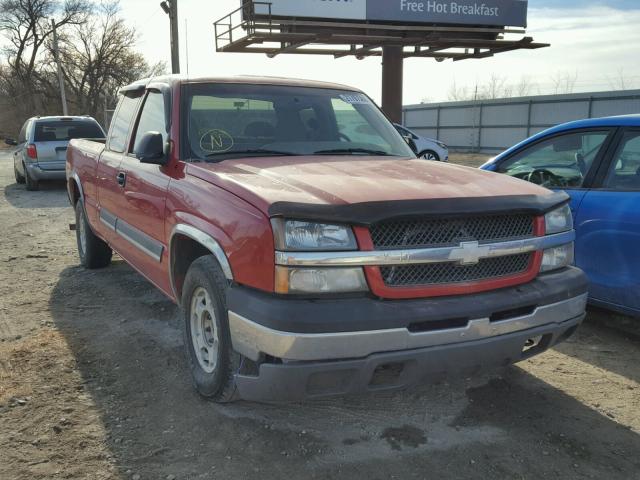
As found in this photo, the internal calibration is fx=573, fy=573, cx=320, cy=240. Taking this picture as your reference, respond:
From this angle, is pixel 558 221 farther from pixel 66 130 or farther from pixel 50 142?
pixel 66 130

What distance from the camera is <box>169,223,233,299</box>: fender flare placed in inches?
109

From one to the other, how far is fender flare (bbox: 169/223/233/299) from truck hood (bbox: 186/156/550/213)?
0.93 feet

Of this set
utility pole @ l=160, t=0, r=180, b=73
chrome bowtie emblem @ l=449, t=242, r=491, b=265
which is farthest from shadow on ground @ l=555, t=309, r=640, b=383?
utility pole @ l=160, t=0, r=180, b=73

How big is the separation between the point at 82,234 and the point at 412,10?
1982cm

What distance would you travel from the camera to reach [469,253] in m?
2.69

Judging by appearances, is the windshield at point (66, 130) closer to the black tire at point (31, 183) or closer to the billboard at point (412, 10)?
the black tire at point (31, 183)

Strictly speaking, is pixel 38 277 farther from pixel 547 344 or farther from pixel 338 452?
pixel 547 344

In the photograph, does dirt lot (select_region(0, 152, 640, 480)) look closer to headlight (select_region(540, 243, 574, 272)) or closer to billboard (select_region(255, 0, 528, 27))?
headlight (select_region(540, 243, 574, 272))

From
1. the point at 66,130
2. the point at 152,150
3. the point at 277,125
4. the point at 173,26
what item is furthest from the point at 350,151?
the point at 173,26

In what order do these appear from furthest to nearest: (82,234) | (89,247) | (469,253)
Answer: (82,234), (89,247), (469,253)

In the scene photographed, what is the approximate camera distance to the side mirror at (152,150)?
3547mm

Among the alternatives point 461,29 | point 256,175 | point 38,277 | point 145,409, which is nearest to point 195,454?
point 145,409

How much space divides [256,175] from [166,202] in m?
0.81

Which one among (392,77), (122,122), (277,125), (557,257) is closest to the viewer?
(557,257)
